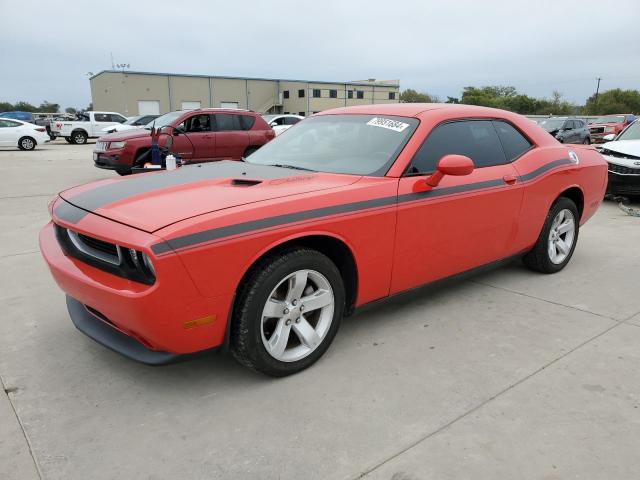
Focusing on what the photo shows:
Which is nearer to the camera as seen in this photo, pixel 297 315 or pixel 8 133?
pixel 297 315

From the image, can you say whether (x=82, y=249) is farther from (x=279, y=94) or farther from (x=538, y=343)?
(x=279, y=94)

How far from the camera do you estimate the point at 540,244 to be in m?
4.49

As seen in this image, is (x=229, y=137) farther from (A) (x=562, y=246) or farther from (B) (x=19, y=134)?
(B) (x=19, y=134)

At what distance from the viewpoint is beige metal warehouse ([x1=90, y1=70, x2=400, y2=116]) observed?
172ft

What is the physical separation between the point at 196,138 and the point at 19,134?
44.0ft

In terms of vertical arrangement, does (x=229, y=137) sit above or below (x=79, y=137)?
above

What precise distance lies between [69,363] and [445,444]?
2.22 metres

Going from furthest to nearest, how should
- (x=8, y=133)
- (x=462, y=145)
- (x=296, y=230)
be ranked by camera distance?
(x=8, y=133) → (x=462, y=145) → (x=296, y=230)

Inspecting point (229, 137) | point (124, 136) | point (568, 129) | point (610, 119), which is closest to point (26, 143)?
point (124, 136)

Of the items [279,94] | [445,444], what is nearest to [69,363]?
[445,444]

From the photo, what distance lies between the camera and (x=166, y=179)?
127 inches

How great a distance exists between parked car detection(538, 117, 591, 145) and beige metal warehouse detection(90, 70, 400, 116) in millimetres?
38234

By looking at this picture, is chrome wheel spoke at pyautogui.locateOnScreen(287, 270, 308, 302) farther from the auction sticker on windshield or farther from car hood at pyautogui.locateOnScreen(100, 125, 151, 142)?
car hood at pyautogui.locateOnScreen(100, 125, 151, 142)

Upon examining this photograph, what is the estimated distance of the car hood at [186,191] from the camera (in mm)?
2543
